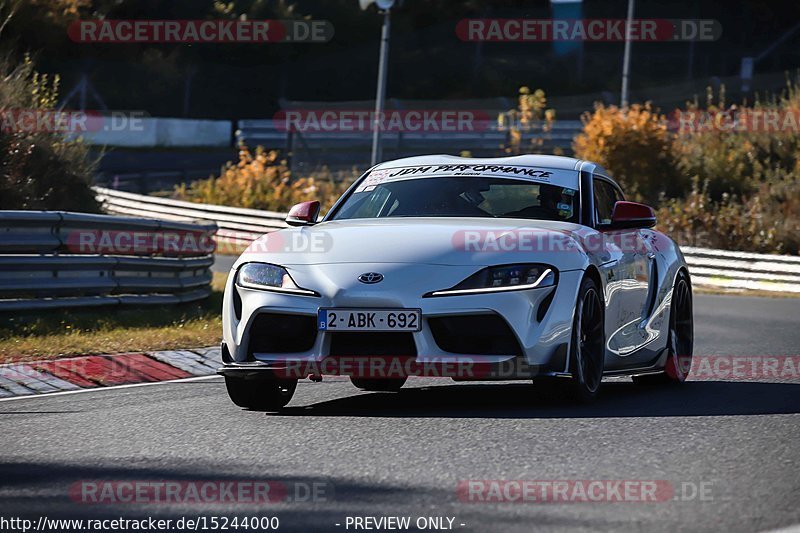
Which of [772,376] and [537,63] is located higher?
[537,63]

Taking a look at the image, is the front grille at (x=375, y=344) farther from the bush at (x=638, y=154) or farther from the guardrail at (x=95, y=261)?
the bush at (x=638, y=154)

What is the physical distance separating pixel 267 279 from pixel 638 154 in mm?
23878

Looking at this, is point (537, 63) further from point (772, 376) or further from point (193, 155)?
point (772, 376)

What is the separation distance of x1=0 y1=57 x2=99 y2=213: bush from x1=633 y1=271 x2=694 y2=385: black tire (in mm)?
6847

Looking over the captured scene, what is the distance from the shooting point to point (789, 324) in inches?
637

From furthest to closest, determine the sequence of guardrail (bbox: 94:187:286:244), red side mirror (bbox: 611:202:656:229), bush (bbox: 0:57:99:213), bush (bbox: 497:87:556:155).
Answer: bush (bbox: 497:87:556:155) < guardrail (bbox: 94:187:286:244) < bush (bbox: 0:57:99:213) < red side mirror (bbox: 611:202:656:229)

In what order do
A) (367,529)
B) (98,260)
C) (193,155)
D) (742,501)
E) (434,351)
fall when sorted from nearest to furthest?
(367,529) < (742,501) < (434,351) < (98,260) < (193,155)

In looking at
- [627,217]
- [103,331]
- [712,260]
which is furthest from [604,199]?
[712,260]

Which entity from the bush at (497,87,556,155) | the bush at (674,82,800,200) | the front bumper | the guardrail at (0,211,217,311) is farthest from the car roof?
the bush at (497,87,556,155)

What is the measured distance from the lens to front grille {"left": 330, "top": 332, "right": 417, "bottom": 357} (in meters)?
7.59

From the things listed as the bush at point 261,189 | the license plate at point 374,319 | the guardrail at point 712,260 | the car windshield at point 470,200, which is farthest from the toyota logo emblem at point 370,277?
the bush at point 261,189

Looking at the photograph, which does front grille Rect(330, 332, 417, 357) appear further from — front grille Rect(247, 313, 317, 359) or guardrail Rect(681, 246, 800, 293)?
guardrail Rect(681, 246, 800, 293)

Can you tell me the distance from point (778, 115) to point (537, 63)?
21017mm

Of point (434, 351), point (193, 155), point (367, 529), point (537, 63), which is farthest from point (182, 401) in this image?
point (537, 63)
